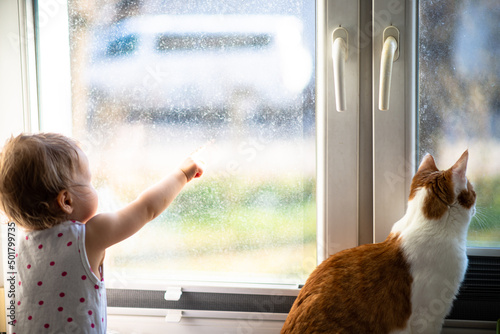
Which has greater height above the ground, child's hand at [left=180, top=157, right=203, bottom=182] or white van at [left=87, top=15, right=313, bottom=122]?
white van at [left=87, top=15, right=313, bottom=122]

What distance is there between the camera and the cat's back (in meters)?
0.77

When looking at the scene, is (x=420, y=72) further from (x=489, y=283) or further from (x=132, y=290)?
(x=132, y=290)

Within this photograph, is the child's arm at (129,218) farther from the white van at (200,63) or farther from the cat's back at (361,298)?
the cat's back at (361,298)

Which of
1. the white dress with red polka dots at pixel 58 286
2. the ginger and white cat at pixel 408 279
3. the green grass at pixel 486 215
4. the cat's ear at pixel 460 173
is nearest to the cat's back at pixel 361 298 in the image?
the ginger and white cat at pixel 408 279

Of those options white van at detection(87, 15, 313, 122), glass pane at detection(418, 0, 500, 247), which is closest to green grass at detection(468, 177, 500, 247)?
glass pane at detection(418, 0, 500, 247)

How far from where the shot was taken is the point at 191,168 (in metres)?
0.96

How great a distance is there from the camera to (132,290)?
1.05m

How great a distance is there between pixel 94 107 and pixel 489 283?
1003mm

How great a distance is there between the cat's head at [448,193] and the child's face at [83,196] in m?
0.65

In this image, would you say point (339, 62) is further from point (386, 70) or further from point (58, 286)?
point (58, 286)

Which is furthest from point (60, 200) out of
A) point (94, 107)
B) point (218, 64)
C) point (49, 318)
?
point (218, 64)

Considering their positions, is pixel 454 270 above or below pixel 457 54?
below

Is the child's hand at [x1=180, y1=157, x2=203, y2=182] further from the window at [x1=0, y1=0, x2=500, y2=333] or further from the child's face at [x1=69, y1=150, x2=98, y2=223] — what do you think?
the child's face at [x1=69, y1=150, x2=98, y2=223]

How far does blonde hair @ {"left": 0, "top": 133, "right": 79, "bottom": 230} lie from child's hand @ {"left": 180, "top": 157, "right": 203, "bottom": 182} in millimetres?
235
